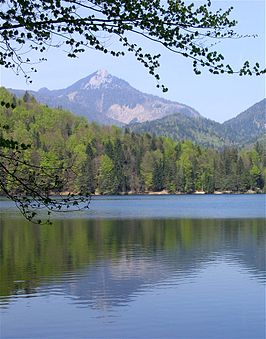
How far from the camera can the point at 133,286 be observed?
24688 millimetres

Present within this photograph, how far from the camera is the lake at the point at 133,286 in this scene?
59.6ft

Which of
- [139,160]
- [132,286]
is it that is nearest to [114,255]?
[132,286]

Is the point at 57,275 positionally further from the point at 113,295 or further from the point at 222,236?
the point at 222,236

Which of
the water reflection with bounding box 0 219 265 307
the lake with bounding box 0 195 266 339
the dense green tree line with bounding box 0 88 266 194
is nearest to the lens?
the lake with bounding box 0 195 266 339

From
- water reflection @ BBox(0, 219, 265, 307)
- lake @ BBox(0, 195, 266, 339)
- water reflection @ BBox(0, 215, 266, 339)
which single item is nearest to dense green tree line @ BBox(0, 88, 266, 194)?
water reflection @ BBox(0, 219, 265, 307)

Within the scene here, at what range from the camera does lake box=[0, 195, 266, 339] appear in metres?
18.2

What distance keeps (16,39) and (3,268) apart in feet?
69.9

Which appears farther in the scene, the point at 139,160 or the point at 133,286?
the point at 139,160

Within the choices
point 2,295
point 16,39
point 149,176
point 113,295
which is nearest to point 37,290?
point 2,295

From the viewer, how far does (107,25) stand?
29.0 feet

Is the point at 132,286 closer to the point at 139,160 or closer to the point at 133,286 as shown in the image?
the point at 133,286

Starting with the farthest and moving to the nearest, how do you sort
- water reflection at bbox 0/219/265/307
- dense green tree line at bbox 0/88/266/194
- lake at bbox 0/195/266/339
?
dense green tree line at bbox 0/88/266/194 → water reflection at bbox 0/219/265/307 → lake at bbox 0/195/266/339

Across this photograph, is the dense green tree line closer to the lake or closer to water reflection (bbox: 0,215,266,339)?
the lake

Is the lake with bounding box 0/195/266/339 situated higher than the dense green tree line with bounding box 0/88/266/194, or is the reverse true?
the dense green tree line with bounding box 0/88/266/194
